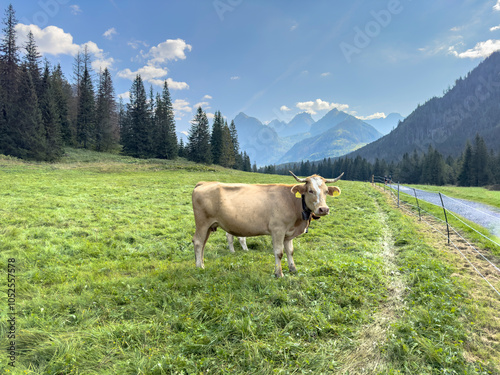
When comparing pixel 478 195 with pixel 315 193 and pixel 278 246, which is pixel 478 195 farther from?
pixel 278 246

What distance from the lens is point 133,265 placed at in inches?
277

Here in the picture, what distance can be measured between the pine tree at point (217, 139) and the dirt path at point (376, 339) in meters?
64.3

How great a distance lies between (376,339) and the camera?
4.12 m

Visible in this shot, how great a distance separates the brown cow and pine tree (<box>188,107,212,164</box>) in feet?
186

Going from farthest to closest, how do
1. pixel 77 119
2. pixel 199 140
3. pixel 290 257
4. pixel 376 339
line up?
pixel 199 140 → pixel 77 119 → pixel 290 257 → pixel 376 339

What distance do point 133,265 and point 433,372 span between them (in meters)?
7.12

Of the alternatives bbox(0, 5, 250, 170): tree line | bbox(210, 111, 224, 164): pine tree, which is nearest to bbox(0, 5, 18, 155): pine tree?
bbox(0, 5, 250, 170): tree line

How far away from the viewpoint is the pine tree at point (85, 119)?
5394 centimetres

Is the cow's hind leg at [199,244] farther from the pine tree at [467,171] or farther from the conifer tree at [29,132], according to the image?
the pine tree at [467,171]

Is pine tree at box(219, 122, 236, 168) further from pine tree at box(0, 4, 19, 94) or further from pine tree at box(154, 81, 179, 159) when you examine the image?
pine tree at box(0, 4, 19, 94)

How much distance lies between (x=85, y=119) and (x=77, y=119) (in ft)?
5.46

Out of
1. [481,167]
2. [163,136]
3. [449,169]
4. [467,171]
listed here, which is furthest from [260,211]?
[449,169]

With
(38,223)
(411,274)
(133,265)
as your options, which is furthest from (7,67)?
(411,274)

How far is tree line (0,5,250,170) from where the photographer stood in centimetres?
3759
